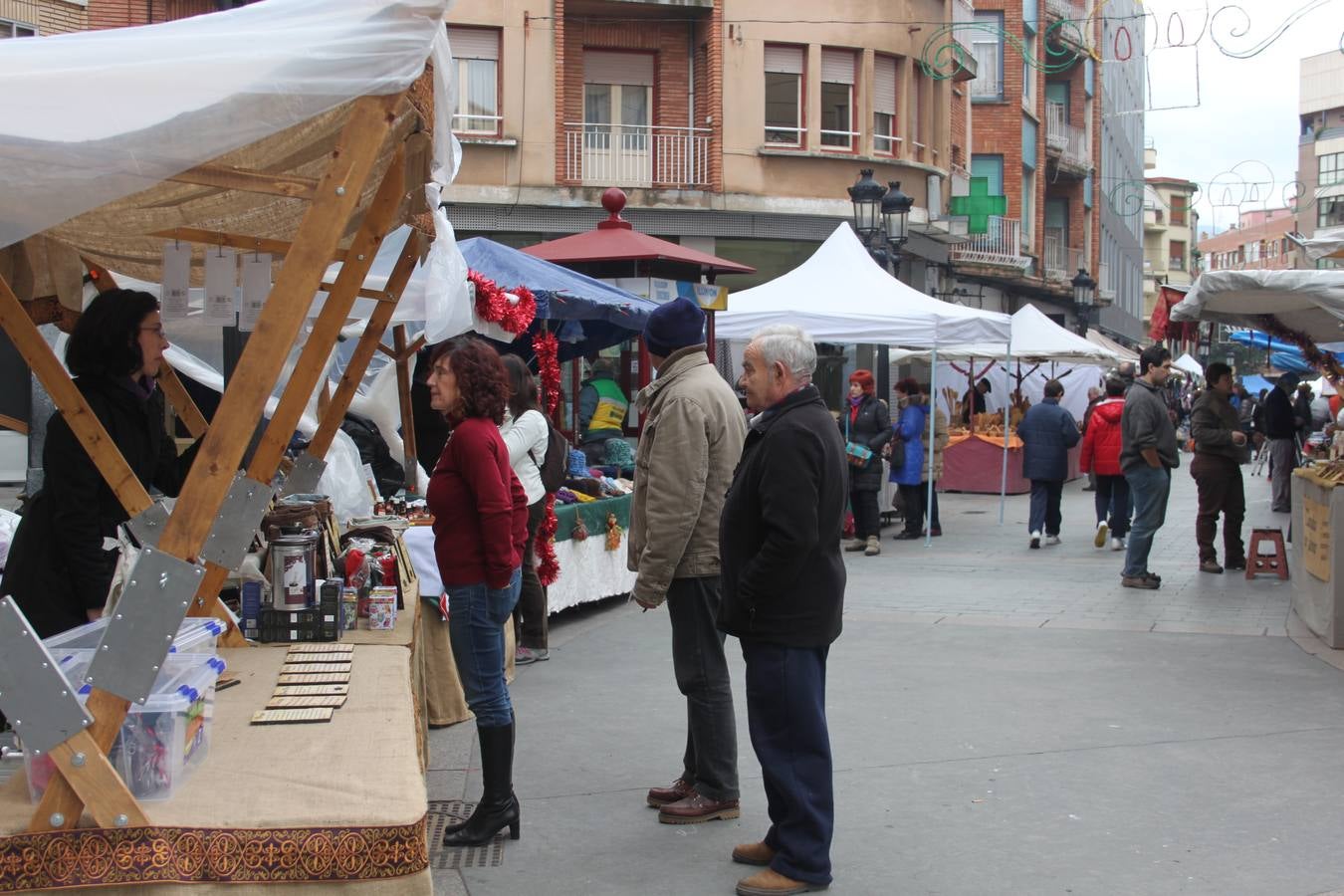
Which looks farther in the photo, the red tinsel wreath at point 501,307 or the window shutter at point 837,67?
the window shutter at point 837,67

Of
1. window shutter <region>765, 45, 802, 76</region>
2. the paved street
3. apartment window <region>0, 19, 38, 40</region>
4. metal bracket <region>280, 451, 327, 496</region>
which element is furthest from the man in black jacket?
apartment window <region>0, 19, 38, 40</region>

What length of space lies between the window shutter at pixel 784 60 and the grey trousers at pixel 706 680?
21340 mm

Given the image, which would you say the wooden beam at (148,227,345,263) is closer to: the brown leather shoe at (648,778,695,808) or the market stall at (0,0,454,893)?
the market stall at (0,0,454,893)

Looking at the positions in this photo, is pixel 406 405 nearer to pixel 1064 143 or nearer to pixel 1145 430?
pixel 1145 430

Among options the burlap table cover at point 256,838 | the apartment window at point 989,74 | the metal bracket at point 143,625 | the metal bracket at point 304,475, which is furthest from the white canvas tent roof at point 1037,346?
the metal bracket at point 143,625

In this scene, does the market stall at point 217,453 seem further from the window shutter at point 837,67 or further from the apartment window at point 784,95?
the window shutter at point 837,67

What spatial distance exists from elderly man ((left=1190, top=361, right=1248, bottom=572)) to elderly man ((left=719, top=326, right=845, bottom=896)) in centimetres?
845

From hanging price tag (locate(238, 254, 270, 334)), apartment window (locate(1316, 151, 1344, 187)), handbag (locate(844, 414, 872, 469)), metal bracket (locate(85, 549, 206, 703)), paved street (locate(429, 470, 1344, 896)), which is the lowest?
paved street (locate(429, 470, 1344, 896))

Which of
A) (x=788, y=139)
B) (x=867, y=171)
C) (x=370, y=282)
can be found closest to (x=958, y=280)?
(x=788, y=139)

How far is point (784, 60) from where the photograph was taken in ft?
82.6

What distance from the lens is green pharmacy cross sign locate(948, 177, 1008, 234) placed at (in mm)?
28375

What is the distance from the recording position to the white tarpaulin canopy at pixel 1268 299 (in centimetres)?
989

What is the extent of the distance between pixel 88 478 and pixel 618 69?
22.3 meters

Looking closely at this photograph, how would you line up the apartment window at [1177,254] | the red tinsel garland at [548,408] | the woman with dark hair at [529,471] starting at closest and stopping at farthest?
the woman with dark hair at [529,471] < the red tinsel garland at [548,408] < the apartment window at [1177,254]
